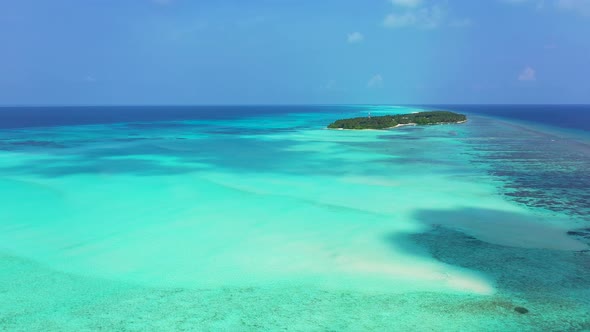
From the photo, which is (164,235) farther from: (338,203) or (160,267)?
(338,203)

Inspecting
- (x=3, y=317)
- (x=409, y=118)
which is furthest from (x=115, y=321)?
(x=409, y=118)

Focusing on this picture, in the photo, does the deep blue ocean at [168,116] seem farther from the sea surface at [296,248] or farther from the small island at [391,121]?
the sea surface at [296,248]

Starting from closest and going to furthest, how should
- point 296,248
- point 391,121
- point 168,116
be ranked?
point 296,248, point 391,121, point 168,116

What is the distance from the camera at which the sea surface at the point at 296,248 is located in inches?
305

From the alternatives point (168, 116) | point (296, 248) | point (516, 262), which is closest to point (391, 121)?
point (296, 248)

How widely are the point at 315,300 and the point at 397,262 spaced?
2.56m

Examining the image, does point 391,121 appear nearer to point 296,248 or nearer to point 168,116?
point 296,248

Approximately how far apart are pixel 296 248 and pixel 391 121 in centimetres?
4110

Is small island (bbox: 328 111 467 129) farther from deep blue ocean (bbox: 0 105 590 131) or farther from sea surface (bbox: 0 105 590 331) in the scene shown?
sea surface (bbox: 0 105 590 331)

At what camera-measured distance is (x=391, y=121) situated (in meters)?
50.0

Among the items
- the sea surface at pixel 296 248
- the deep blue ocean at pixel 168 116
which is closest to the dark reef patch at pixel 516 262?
the sea surface at pixel 296 248

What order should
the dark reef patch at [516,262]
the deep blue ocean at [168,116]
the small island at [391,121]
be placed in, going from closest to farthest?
the dark reef patch at [516,262], the small island at [391,121], the deep blue ocean at [168,116]

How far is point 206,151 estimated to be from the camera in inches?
1157

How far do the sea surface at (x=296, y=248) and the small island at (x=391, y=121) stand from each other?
2658 centimetres
